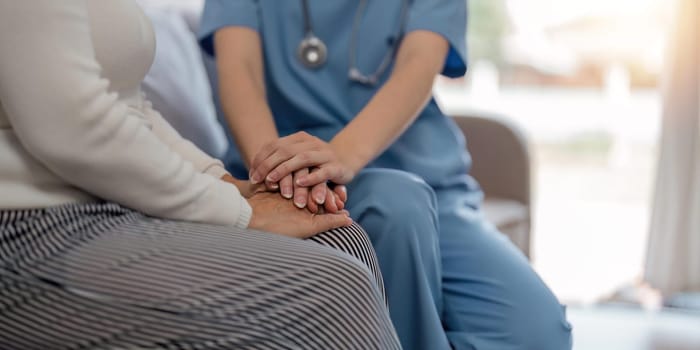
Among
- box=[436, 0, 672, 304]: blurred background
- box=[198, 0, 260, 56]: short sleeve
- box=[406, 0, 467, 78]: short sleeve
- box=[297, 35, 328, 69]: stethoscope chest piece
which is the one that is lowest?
box=[436, 0, 672, 304]: blurred background

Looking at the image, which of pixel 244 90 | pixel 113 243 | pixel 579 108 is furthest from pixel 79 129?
pixel 579 108

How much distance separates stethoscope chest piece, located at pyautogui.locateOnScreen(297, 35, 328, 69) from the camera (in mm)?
1331

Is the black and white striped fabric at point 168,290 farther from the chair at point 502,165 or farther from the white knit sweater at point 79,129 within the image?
the chair at point 502,165

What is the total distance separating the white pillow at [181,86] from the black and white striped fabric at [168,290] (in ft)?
1.98

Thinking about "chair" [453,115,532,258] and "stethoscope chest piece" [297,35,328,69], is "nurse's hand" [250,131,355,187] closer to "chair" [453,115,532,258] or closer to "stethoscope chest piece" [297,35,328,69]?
"stethoscope chest piece" [297,35,328,69]

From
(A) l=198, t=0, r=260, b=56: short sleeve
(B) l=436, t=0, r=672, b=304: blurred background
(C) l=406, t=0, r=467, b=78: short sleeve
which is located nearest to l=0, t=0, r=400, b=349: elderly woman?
(A) l=198, t=0, r=260, b=56: short sleeve

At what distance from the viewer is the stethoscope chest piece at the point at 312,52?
4.37ft

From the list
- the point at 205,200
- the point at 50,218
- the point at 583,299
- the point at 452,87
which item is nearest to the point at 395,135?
the point at 205,200

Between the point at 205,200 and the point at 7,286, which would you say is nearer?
the point at 7,286

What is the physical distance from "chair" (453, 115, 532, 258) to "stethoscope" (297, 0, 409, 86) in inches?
19.5

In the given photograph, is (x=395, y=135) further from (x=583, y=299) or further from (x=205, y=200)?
(x=583, y=299)

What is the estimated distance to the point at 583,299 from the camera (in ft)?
8.52

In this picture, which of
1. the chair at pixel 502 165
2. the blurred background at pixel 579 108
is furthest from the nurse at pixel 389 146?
the blurred background at pixel 579 108

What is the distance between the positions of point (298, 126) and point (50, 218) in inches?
23.0
